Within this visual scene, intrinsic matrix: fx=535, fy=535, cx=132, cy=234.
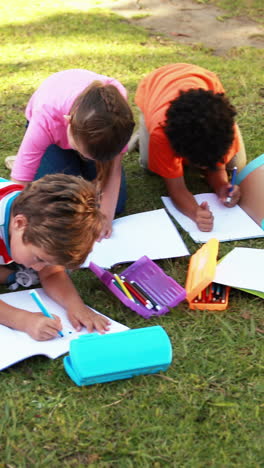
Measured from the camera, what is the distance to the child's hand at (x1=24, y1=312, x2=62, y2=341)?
1.36 metres

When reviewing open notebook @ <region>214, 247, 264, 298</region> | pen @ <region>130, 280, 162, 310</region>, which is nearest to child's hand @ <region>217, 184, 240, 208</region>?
open notebook @ <region>214, 247, 264, 298</region>

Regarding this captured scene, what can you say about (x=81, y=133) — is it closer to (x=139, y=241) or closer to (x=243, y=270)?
(x=139, y=241)

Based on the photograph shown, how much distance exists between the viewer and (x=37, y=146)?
5.78 feet

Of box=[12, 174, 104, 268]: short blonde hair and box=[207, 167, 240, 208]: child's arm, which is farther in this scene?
box=[207, 167, 240, 208]: child's arm

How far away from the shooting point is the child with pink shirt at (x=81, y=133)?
151cm

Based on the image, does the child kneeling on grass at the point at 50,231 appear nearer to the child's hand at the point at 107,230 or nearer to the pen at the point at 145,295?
the pen at the point at 145,295

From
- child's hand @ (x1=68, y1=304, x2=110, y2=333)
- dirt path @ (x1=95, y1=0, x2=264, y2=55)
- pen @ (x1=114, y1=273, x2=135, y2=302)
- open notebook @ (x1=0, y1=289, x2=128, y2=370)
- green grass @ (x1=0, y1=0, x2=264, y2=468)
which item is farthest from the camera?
dirt path @ (x1=95, y1=0, x2=264, y2=55)

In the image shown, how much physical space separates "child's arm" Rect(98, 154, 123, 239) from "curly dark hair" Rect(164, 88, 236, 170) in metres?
0.21

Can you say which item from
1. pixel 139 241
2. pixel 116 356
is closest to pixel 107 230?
pixel 139 241

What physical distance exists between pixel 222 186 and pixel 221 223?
0.60 ft

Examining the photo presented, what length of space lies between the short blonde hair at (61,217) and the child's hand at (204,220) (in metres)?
0.65

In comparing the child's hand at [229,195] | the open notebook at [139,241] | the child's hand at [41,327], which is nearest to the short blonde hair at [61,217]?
the child's hand at [41,327]

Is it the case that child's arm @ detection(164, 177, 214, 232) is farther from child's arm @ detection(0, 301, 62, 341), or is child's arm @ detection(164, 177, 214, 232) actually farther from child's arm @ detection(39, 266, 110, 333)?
child's arm @ detection(0, 301, 62, 341)

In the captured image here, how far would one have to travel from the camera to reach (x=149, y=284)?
1.57m
